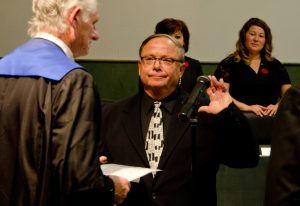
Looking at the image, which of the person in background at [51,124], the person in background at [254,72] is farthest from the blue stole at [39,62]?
the person in background at [254,72]

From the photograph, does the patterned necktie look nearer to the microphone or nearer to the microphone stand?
the microphone stand

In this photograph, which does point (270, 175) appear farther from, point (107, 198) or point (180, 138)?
point (180, 138)

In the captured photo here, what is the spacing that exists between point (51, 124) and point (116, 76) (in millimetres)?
4319

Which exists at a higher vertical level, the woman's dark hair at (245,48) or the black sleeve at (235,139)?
the woman's dark hair at (245,48)

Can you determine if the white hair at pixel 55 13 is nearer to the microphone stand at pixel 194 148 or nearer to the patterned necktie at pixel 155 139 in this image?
the microphone stand at pixel 194 148

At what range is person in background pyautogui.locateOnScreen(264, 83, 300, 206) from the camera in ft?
5.45

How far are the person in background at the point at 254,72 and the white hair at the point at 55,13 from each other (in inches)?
111

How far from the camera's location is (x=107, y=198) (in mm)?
1890

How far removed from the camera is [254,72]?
4695 mm

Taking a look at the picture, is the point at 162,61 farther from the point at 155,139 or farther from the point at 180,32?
the point at 180,32

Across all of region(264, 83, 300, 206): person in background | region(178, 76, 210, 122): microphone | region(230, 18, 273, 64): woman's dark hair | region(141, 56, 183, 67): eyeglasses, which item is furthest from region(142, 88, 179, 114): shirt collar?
region(230, 18, 273, 64): woman's dark hair

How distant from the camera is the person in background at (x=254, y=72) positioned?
4.67m

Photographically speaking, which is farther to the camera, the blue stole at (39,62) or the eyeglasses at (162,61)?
the eyeglasses at (162,61)

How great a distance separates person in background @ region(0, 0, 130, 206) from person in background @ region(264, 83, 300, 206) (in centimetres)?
56
